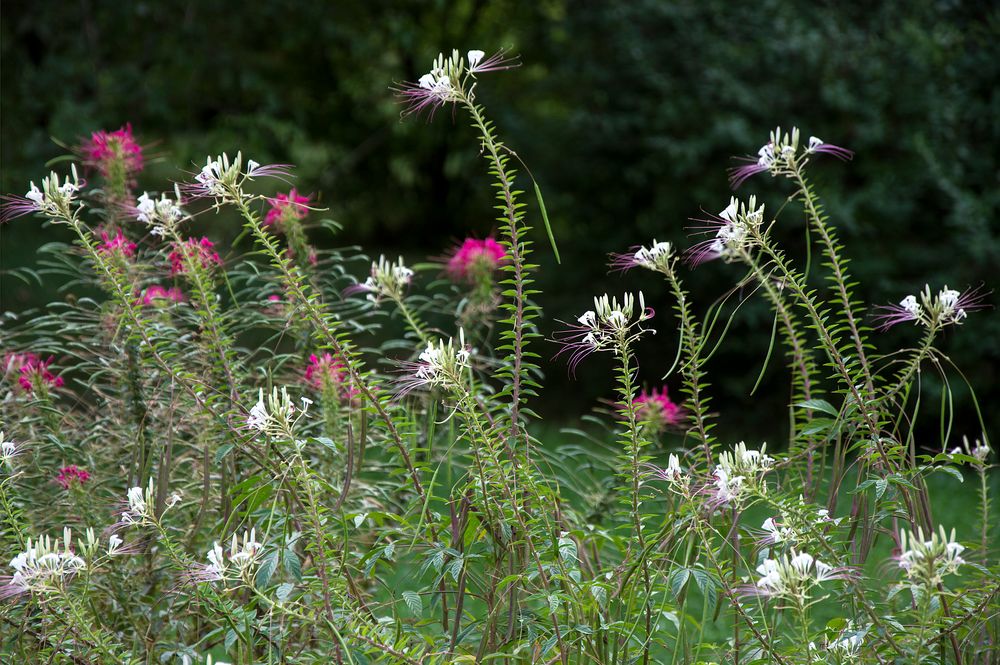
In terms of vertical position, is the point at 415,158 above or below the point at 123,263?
above

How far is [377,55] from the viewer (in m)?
11.7

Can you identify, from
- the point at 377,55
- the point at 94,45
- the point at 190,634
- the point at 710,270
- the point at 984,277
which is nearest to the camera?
the point at 190,634

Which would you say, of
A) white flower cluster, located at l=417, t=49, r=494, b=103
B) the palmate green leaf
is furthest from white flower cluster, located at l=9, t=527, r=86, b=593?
white flower cluster, located at l=417, t=49, r=494, b=103

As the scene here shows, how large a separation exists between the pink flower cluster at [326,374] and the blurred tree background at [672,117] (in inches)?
146

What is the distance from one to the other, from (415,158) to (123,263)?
10.2m

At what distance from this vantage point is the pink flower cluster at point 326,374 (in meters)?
2.68

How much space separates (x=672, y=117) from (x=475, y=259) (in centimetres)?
363

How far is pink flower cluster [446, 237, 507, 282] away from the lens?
137 inches

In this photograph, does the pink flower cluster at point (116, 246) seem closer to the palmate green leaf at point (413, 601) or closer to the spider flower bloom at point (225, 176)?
the spider flower bloom at point (225, 176)

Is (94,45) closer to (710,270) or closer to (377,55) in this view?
(377,55)

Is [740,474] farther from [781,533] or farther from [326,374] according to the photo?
[326,374]

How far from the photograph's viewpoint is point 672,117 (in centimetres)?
Answer: 668

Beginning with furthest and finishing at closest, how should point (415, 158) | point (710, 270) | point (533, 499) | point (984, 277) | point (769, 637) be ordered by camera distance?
point (415, 158) → point (710, 270) → point (984, 277) → point (533, 499) → point (769, 637)

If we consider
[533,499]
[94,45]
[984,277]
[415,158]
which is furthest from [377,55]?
[533,499]
